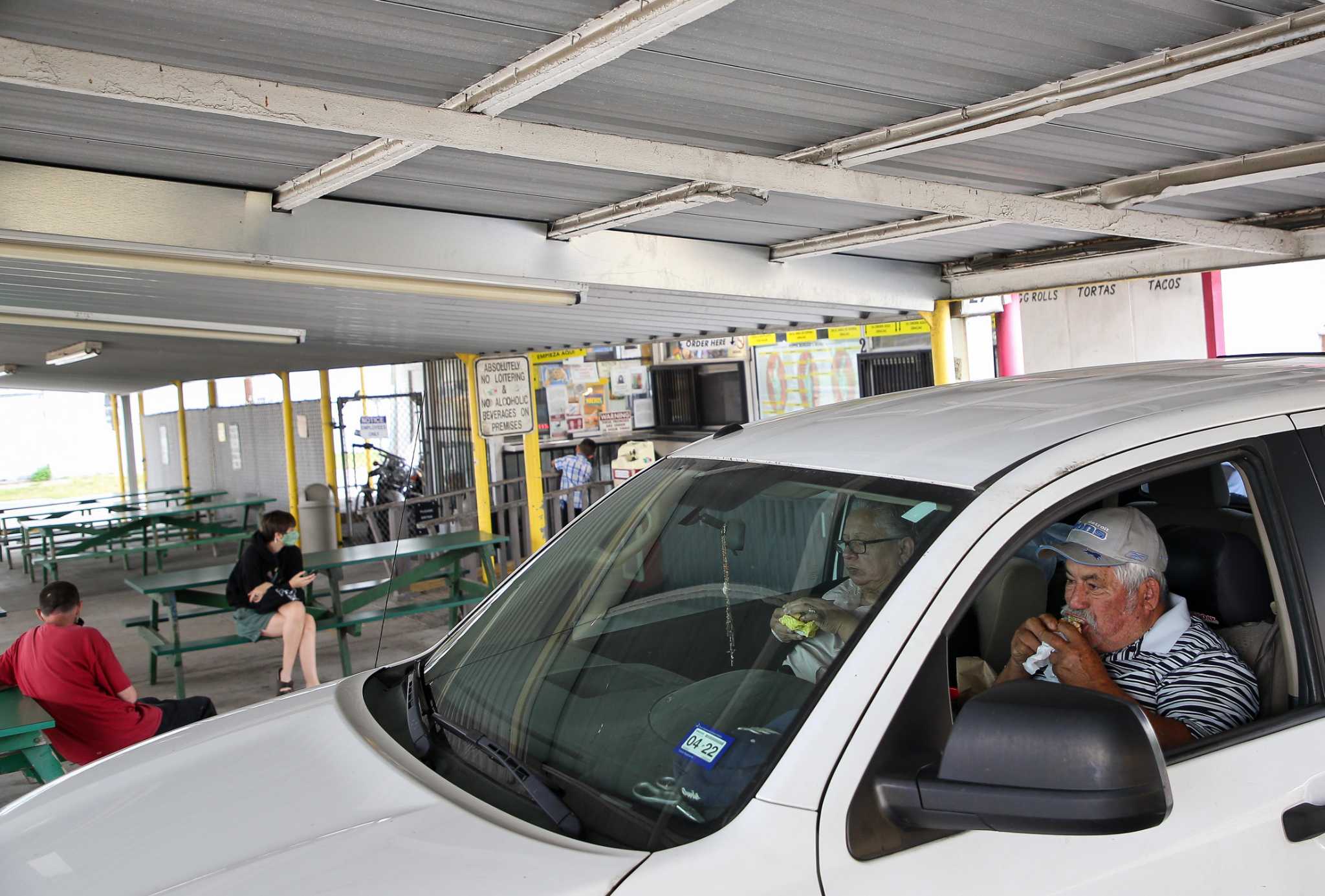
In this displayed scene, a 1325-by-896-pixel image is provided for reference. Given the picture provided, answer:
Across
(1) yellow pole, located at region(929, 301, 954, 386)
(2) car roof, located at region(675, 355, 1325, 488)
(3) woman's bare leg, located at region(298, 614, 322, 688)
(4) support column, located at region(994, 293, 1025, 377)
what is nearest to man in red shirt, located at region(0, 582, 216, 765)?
(3) woman's bare leg, located at region(298, 614, 322, 688)

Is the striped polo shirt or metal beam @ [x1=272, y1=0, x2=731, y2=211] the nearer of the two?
the striped polo shirt

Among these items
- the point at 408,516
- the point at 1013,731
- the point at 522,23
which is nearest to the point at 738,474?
the point at 1013,731

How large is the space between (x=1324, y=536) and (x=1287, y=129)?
3.20 metres

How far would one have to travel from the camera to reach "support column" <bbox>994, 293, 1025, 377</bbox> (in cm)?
1464

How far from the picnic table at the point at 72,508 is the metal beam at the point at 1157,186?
13460 millimetres

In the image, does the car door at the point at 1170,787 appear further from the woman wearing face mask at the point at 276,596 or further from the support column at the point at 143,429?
the support column at the point at 143,429

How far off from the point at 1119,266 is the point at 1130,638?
17.5 feet

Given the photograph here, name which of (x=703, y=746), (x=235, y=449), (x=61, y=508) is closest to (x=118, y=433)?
(x=61, y=508)

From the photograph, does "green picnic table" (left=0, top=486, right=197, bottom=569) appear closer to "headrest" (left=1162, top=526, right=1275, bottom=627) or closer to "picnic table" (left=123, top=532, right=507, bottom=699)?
"picnic table" (left=123, top=532, right=507, bottom=699)

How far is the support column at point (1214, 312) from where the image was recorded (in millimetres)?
10875

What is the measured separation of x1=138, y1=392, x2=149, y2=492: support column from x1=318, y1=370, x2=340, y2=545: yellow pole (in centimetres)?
1224

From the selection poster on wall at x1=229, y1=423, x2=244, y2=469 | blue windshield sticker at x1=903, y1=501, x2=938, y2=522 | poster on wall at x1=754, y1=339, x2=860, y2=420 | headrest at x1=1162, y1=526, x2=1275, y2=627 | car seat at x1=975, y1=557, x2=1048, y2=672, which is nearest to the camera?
blue windshield sticker at x1=903, y1=501, x2=938, y2=522

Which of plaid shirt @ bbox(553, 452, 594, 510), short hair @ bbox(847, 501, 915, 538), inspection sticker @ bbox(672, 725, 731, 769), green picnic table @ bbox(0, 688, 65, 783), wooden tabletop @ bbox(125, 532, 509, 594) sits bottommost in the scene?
green picnic table @ bbox(0, 688, 65, 783)

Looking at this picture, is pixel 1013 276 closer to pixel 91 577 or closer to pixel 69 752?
pixel 69 752
